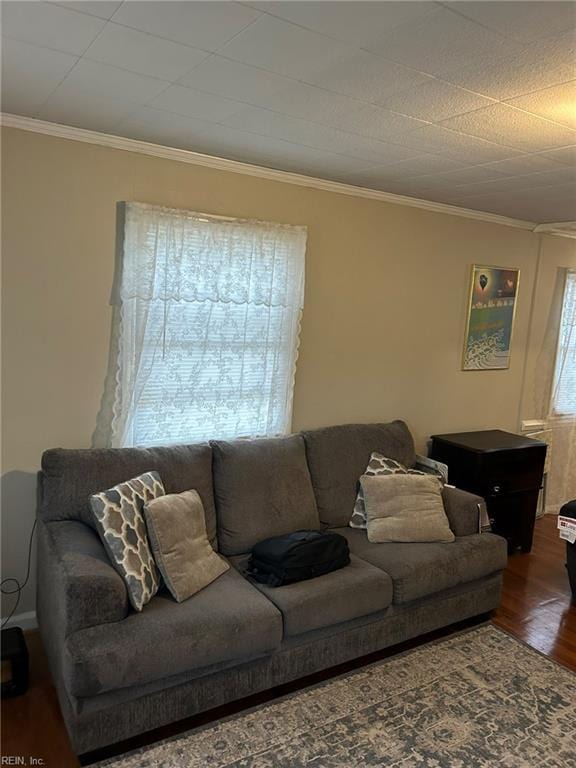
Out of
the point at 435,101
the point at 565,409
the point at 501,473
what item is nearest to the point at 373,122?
the point at 435,101

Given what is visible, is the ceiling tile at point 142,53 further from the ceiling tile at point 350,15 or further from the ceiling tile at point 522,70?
the ceiling tile at point 522,70

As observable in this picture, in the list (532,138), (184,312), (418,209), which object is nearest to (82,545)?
(184,312)

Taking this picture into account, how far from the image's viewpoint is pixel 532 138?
2.32m

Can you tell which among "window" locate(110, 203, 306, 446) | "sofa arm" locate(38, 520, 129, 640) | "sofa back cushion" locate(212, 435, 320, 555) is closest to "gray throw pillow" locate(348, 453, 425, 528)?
"sofa back cushion" locate(212, 435, 320, 555)

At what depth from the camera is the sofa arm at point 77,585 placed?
1948 mm

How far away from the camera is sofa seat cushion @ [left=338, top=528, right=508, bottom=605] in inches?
105

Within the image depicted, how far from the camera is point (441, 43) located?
5.15ft

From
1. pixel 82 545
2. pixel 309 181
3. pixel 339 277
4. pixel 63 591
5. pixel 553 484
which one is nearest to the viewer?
pixel 63 591

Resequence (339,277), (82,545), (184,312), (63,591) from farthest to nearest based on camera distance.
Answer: (339,277) → (184,312) → (82,545) → (63,591)

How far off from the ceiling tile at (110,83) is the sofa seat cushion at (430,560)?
2.28 m

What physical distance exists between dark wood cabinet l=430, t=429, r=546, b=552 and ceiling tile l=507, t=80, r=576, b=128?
86.5 inches

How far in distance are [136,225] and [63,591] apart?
1705 millimetres

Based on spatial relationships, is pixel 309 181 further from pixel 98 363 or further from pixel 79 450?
pixel 79 450

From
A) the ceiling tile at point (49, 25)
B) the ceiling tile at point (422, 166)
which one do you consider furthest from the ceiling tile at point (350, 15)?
the ceiling tile at point (422, 166)
